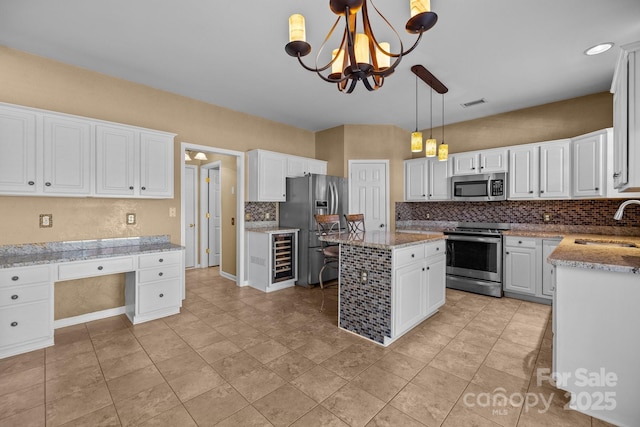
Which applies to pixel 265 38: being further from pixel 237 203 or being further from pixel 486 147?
pixel 486 147

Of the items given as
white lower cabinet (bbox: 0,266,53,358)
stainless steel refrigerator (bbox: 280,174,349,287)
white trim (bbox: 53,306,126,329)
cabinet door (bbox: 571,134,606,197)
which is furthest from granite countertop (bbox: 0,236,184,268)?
cabinet door (bbox: 571,134,606,197)

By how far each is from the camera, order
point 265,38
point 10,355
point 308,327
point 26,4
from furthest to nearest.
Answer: point 308,327 < point 265,38 < point 10,355 < point 26,4

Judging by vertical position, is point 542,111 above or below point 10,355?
above

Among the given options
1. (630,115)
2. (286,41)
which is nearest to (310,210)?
(286,41)

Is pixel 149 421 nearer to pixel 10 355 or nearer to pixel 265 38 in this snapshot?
pixel 10 355

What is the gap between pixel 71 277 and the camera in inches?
106

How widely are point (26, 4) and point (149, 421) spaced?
10.2 ft

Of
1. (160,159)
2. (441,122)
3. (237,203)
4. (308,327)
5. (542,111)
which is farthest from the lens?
(441,122)

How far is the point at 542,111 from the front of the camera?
4.28 m

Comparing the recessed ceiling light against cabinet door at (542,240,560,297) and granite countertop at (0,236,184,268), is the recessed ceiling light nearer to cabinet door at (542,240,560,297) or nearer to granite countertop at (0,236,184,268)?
cabinet door at (542,240,560,297)

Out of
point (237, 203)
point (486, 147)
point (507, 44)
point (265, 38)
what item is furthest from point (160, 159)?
point (486, 147)

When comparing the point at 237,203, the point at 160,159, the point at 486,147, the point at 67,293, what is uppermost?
the point at 486,147

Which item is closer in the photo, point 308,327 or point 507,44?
point 507,44

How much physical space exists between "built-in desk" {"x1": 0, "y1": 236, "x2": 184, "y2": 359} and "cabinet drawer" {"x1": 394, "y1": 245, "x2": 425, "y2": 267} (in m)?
2.42
